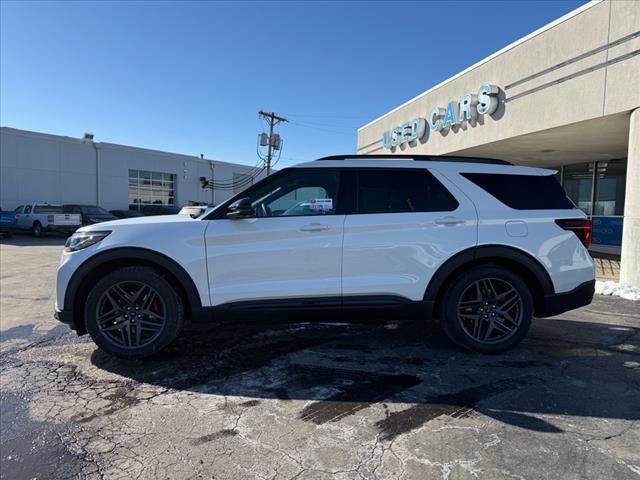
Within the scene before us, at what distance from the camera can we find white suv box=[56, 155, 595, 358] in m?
A: 4.09

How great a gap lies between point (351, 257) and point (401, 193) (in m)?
0.83

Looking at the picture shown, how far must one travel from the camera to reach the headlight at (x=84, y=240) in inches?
161

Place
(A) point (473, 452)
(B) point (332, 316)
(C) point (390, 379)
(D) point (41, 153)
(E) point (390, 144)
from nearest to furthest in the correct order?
(A) point (473, 452) < (C) point (390, 379) < (B) point (332, 316) < (E) point (390, 144) < (D) point (41, 153)

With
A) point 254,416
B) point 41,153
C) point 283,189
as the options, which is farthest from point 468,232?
point 41,153

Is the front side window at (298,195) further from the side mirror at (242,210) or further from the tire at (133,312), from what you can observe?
the tire at (133,312)

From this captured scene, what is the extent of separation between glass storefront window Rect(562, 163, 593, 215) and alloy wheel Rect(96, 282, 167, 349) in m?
14.7

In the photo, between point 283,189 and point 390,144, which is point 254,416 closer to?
point 283,189

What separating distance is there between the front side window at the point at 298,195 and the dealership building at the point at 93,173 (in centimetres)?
2745

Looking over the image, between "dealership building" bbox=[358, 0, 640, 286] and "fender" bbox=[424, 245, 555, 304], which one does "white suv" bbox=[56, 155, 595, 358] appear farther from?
"dealership building" bbox=[358, 0, 640, 286]

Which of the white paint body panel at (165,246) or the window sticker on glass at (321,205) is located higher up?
the window sticker on glass at (321,205)

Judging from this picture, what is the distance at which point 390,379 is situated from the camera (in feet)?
12.6

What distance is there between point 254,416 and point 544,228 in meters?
3.20

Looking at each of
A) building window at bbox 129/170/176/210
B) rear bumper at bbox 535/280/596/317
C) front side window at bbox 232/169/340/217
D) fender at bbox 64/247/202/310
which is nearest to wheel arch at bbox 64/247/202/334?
fender at bbox 64/247/202/310

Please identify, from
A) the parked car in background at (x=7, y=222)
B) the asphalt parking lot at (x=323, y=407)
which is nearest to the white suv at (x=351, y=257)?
the asphalt parking lot at (x=323, y=407)
